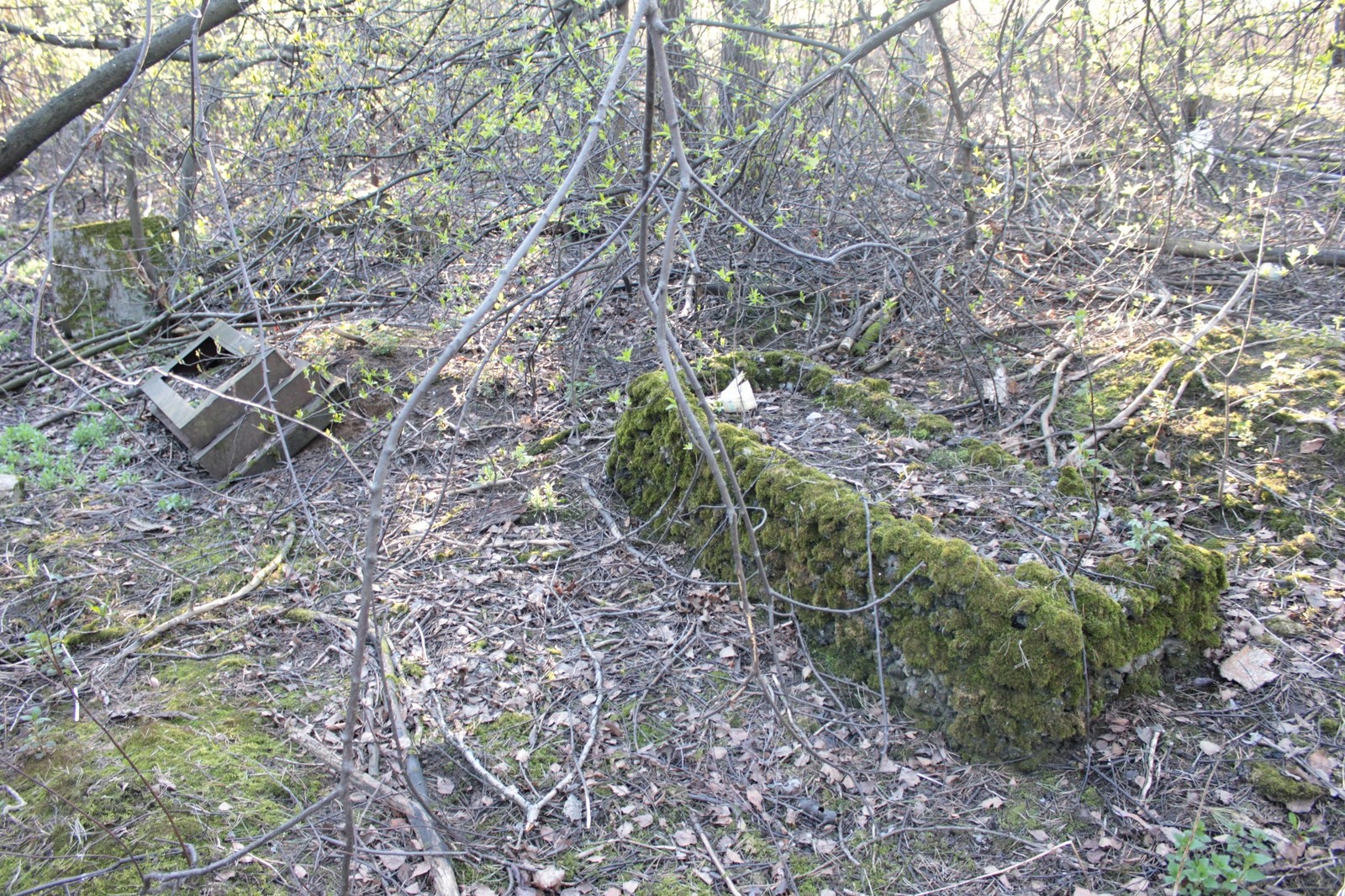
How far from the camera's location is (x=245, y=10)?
480 centimetres

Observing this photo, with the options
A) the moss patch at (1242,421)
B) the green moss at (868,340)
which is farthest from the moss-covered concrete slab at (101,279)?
the moss patch at (1242,421)

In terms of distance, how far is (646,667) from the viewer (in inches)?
138

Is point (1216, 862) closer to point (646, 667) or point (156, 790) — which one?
point (646, 667)

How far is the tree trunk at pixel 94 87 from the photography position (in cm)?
482

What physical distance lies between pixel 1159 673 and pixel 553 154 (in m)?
4.09

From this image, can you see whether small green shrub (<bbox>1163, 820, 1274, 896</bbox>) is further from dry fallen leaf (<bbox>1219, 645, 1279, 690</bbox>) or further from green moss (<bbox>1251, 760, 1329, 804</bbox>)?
dry fallen leaf (<bbox>1219, 645, 1279, 690</bbox>)

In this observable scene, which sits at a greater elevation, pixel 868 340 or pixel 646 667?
pixel 868 340

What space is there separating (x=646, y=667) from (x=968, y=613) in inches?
54.1

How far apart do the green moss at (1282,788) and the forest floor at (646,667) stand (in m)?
0.01

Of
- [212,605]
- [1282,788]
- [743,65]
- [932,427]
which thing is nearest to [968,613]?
[1282,788]

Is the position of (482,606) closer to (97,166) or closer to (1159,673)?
(1159,673)

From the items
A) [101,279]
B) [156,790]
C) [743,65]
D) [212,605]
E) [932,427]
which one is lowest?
[156,790]

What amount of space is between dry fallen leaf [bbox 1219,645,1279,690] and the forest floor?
12 mm

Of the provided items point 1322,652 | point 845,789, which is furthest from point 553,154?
point 1322,652
